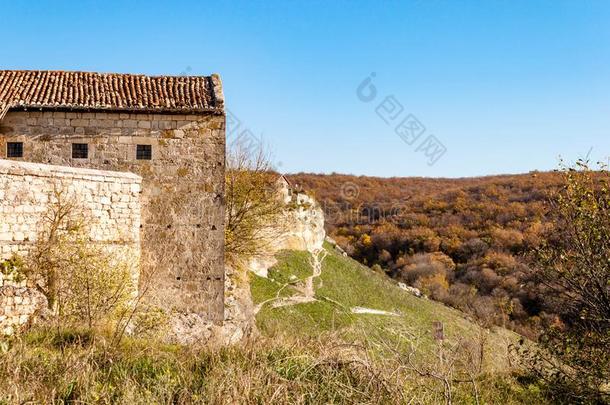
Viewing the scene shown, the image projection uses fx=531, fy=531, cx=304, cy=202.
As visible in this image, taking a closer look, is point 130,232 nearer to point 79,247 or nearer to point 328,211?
point 79,247

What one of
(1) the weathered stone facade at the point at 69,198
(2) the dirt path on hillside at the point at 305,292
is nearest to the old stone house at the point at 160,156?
(1) the weathered stone facade at the point at 69,198

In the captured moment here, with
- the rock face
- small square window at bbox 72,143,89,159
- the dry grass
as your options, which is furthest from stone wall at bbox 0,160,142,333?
the rock face

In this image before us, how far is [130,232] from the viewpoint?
47.1 ft

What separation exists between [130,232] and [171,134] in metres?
3.04

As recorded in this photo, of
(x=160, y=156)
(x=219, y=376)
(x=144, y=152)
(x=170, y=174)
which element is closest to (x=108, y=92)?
(x=144, y=152)

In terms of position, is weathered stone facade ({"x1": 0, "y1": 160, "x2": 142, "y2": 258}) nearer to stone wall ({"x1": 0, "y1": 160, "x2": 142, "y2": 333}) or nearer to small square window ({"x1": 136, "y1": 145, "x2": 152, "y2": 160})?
stone wall ({"x1": 0, "y1": 160, "x2": 142, "y2": 333})

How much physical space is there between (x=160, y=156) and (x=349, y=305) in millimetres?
13074

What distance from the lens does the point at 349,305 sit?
982 inches

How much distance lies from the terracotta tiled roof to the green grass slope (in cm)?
813

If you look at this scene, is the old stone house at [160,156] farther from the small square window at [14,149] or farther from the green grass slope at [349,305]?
the green grass slope at [349,305]

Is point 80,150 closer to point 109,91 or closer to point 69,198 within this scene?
point 109,91

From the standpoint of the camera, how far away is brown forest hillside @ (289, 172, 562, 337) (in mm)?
31266

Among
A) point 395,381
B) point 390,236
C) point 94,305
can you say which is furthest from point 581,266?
point 390,236

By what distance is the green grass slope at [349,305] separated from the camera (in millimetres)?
21562
